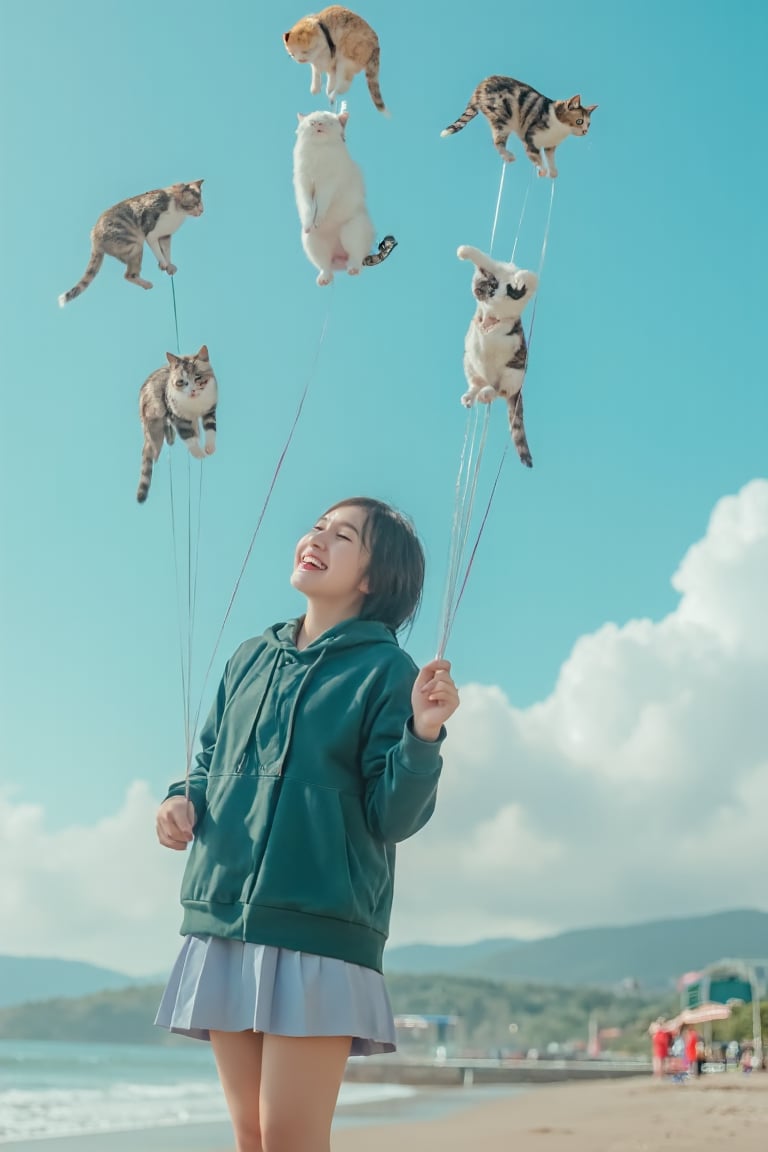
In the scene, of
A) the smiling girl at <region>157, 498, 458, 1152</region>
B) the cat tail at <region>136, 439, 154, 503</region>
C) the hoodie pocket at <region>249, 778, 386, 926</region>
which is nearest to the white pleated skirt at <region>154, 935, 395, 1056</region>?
the smiling girl at <region>157, 498, 458, 1152</region>

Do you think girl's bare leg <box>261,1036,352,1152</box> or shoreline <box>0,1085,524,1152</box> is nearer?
girl's bare leg <box>261,1036,352,1152</box>

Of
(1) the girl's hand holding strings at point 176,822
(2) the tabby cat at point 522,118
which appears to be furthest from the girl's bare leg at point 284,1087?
(2) the tabby cat at point 522,118

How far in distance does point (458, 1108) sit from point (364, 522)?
572 inches

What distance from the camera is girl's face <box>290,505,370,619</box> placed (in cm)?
285

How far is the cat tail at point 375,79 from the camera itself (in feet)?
10.7

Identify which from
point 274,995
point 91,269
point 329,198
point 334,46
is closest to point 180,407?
point 91,269

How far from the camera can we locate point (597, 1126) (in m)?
10.3

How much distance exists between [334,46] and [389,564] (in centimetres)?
140

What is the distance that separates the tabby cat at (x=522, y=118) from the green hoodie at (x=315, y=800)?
142 cm

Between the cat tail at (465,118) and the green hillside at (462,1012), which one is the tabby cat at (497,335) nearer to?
the cat tail at (465,118)

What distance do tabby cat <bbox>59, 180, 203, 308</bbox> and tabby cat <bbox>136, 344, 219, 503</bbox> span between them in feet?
0.97

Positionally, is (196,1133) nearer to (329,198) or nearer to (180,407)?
(180,407)

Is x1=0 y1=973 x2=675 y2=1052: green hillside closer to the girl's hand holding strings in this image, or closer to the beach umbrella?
the beach umbrella

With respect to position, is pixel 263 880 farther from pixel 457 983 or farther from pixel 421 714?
pixel 457 983
